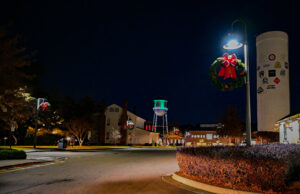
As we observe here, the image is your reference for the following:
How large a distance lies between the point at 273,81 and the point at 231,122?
11.2m

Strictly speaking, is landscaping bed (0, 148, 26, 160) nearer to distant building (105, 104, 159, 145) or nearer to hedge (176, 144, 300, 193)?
hedge (176, 144, 300, 193)

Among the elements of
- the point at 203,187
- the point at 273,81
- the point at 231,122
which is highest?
the point at 273,81

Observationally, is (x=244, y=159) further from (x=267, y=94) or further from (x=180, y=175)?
(x=267, y=94)

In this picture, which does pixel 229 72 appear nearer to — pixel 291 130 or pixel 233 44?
pixel 233 44

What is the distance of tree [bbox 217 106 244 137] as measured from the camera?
5666 cm

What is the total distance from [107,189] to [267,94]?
49.6m

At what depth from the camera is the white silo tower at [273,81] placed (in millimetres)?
52344

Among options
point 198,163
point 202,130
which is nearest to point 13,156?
point 198,163

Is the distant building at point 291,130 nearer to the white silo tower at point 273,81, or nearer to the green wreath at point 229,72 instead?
the green wreath at point 229,72

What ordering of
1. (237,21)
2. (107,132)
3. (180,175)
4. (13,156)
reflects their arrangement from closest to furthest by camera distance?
(180,175) < (237,21) < (13,156) < (107,132)

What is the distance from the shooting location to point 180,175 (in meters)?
11.2

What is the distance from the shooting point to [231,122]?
56.8 m

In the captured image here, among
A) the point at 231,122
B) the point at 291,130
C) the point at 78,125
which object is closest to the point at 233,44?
the point at 291,130

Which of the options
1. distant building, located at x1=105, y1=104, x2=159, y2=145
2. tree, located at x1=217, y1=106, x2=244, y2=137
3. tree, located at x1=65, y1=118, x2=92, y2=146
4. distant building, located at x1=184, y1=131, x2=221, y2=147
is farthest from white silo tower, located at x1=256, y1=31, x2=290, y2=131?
tree, located at x1=65, y1=118, x2=92, y2=146
